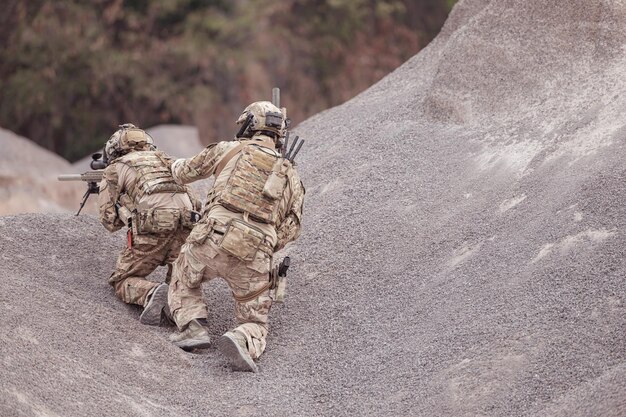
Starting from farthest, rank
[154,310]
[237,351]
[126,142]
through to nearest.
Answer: [126,142]
[154,310]
[237,351]

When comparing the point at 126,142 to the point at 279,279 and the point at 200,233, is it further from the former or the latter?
the point at 279,279

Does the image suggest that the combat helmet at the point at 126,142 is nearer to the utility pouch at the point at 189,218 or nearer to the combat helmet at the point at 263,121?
the utility pouch at the point at 189,218

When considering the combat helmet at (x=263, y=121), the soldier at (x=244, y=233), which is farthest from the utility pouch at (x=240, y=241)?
the combat helmet at (x=263, y=121)

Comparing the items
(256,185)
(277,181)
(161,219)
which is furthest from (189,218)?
(277,181)

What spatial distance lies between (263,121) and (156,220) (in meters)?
1.37

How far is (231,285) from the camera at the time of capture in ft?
34.9

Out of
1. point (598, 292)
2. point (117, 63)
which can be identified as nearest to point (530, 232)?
point (598, 292)

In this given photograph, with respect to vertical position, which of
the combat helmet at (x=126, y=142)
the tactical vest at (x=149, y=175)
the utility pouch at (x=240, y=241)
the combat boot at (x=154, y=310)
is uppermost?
the combat helmet at (x=126, y=142)

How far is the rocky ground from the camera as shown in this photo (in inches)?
363

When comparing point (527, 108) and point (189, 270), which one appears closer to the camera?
point (189, 270)

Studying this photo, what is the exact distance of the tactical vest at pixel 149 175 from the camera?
11.4 metres

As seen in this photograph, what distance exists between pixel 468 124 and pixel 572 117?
1.30 m

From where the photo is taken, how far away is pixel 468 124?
13328 millimetres

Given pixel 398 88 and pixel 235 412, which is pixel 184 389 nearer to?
pixel 235 412
